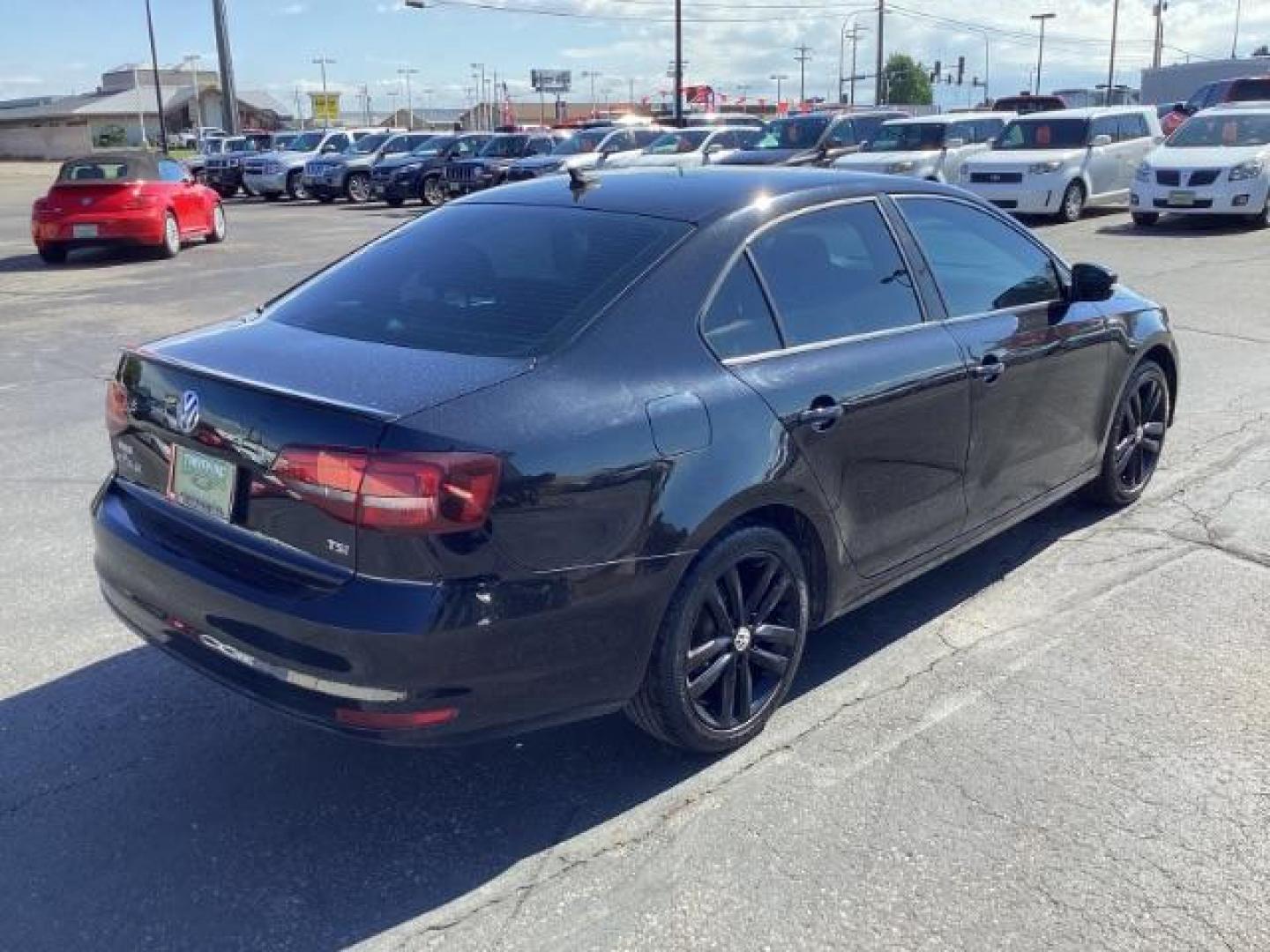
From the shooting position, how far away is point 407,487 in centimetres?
274

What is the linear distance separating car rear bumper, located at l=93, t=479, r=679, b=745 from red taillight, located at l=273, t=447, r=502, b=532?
15cm

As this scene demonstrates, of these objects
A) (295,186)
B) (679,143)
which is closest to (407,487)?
(679,143)

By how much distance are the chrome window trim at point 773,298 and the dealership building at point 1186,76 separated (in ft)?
180

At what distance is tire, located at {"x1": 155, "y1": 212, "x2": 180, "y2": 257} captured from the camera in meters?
17.3

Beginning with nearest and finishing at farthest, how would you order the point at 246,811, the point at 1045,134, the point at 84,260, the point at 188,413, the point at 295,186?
the point at 188,413 < the point at 246,811 < the point at 84,260 < the point at 1045,134 < the point at 295,186

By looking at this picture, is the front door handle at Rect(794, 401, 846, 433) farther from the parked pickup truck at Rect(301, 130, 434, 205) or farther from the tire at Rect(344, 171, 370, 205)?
the tire at Rect(344, 171, 370, 205)

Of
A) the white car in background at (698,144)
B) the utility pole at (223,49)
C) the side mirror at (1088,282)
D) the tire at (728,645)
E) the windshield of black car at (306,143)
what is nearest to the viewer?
the tire at (728,645)

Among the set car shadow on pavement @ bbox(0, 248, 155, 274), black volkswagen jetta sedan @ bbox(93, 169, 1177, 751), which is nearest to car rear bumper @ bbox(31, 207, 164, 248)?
car shadow on pavement @ bbox(0, 248, 155, 274)

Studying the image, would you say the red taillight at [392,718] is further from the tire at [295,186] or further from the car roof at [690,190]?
the tire at [295,186]

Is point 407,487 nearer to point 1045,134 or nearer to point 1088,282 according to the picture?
point 1088,282

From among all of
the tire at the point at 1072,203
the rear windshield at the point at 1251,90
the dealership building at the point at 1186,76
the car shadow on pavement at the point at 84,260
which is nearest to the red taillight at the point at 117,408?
the car shadow on pavement at the point at 84,260

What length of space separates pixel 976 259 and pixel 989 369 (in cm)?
53

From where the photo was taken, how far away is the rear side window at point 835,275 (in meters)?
3.71

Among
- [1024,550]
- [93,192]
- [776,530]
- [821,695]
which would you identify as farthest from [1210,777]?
[93,192]
